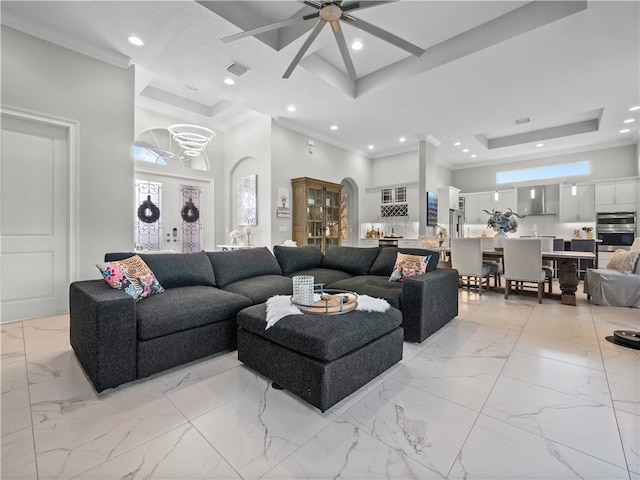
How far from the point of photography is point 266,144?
5.65 meters

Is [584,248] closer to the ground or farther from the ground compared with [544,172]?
closer to the ground

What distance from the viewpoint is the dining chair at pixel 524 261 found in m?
4.10

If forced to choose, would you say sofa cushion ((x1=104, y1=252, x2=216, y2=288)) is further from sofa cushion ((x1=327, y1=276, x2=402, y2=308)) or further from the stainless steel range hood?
the stainless steel range hood

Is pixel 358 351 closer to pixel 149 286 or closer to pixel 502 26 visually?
pixel 149 286

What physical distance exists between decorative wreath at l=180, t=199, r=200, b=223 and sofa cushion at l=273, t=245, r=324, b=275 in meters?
3.15

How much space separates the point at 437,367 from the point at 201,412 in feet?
5.51

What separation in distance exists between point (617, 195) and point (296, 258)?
23.6 ft

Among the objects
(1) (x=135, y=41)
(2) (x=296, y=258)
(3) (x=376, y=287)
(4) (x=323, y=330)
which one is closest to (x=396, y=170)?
(2) (x=296, y=258)

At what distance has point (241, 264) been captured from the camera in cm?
341

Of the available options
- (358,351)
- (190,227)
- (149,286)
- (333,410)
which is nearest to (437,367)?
(358,351)

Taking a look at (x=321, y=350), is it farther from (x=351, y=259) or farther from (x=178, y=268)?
(x=351, y=259)

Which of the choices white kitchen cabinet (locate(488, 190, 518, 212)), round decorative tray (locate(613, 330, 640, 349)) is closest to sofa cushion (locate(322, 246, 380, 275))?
round decorative tray (locate(613, 330, 640, 349))

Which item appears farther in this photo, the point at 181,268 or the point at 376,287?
the point at 376,287

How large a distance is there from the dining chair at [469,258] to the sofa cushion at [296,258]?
2315 millimetres
